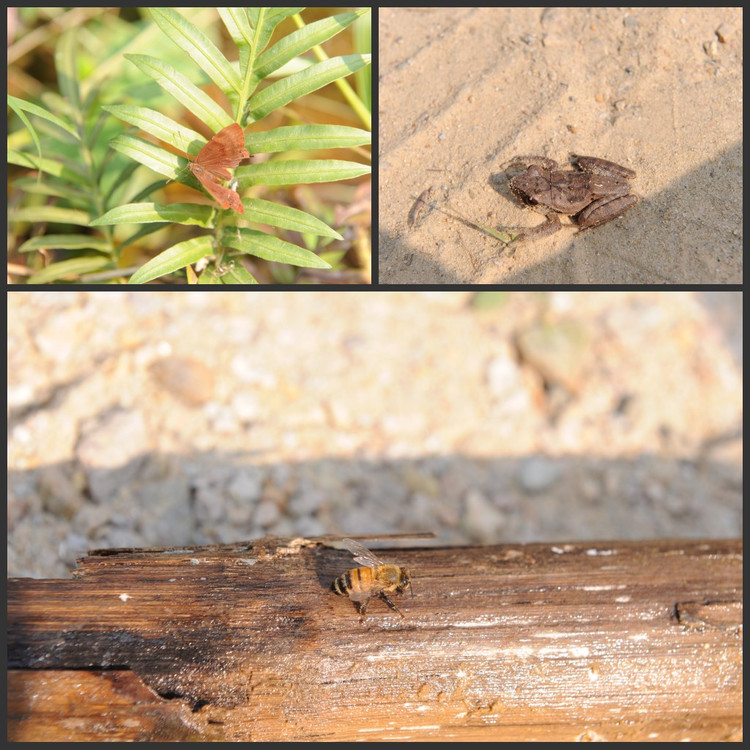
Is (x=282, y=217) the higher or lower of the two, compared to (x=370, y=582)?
higher

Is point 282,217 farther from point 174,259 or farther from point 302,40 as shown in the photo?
point 302,40

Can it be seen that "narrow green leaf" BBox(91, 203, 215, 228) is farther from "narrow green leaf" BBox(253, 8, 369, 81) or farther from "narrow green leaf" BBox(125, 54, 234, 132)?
"narrow green leaf" BBox(253, 8, 369, 81)

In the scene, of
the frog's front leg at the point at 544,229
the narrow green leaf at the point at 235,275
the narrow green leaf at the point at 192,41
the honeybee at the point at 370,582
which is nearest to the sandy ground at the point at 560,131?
the frog's front leg at the point at 544,229

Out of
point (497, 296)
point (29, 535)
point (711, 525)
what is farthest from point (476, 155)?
point (29, 535)

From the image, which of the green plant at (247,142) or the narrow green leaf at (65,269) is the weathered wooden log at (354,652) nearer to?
the green plant at (247,142)

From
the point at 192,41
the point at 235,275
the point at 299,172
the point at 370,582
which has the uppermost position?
the point at 192,41

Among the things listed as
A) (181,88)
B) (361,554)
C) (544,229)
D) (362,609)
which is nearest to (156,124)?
(181,88)

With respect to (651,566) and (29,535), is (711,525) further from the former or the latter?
(29,535)
